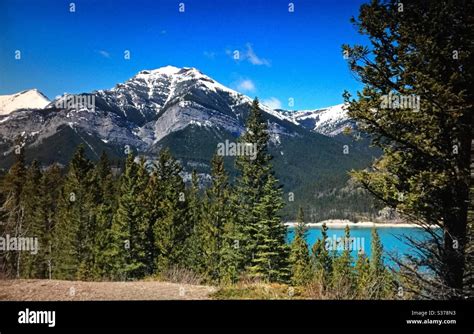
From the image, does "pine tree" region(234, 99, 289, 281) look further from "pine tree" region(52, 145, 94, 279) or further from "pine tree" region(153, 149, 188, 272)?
"pine tree" region(52, 145, 94, 279)

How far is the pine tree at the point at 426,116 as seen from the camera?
6.88 metres

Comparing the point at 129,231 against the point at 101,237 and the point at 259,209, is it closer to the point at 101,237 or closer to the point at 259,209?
the point at 101,237

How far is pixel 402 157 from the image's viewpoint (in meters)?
7.82

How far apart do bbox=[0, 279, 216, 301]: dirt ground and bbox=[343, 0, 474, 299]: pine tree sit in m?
4.68

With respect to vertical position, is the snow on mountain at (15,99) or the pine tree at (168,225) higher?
the snow on mountain at (15,99)

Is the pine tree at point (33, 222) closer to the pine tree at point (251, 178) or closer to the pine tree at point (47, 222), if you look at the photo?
the pine tree at point (47, 222)

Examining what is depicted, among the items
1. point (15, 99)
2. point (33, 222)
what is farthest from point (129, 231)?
point (15, 99)

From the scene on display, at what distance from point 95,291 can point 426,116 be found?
7610 mm

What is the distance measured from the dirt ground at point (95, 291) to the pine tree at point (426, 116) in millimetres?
4685

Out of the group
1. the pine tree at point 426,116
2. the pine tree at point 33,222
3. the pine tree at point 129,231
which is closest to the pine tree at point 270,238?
the pine tree at point 129,231

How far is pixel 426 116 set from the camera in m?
7.00

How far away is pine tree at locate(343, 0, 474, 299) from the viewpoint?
6883 millimetres

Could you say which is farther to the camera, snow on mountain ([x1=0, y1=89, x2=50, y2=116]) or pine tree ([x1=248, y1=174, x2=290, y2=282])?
pine tree ([x1=248, y1=174, x2=290, y2=282])
